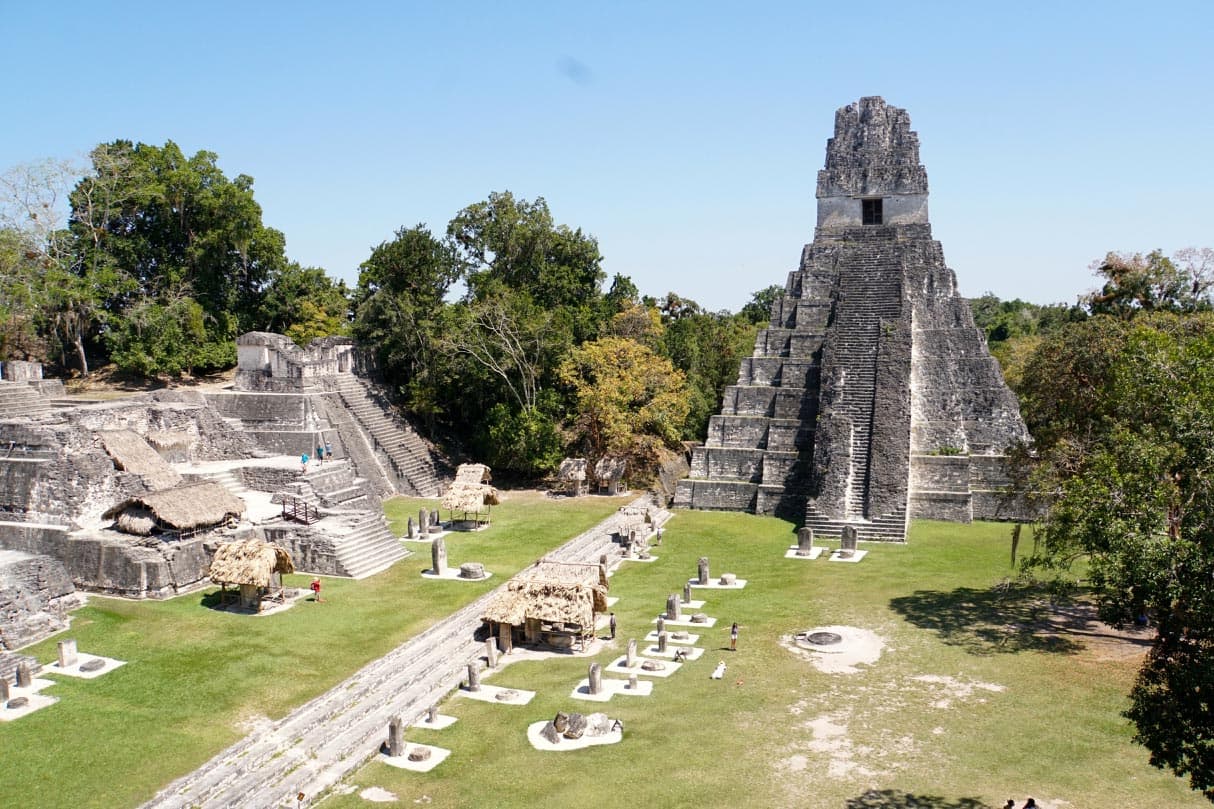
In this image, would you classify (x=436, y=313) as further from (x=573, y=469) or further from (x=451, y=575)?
(x=451, y=575)

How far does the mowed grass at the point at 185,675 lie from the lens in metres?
14.4

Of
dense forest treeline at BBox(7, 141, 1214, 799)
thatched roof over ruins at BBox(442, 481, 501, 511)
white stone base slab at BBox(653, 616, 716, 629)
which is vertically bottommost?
white stone base slab at BBox(653, 616, 716, 629)

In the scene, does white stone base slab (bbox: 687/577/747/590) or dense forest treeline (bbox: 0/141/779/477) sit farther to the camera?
dense forest treeline (bbox: 0/141/779/477)

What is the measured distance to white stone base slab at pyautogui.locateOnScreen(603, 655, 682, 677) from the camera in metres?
18.2

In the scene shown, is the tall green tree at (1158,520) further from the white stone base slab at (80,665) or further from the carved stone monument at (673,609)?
the white stone base slab at (80,665)

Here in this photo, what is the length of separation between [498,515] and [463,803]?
19.0m

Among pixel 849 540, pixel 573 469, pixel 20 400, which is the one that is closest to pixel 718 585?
pixel 849 540

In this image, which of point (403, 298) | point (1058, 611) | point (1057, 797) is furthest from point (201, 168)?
point (1057, 797)

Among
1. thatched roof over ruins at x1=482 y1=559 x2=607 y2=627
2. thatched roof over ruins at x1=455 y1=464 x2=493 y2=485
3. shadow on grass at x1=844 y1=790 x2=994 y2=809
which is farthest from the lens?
thatched roof over ruins at x1=455 y1=464 x2=493 y2=485

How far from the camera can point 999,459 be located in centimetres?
3034

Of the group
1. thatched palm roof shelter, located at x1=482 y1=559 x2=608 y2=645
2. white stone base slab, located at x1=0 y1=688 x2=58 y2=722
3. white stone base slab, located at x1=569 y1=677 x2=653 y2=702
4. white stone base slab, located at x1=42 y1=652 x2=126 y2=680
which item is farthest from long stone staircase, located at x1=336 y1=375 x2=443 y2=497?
white stone base slab, located at x1=569 y1=677 x2=653 y2=702

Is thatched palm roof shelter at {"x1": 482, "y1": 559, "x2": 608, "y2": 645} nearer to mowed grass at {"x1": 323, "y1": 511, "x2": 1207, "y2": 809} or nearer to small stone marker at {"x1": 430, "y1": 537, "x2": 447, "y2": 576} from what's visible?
mowed grass at {"x1": 323, "y1": 511, "x2": 1207, "y2": 809}

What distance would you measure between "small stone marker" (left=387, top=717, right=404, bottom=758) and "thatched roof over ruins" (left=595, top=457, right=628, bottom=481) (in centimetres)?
2063

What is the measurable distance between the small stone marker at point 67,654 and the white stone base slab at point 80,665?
7 centimetres
